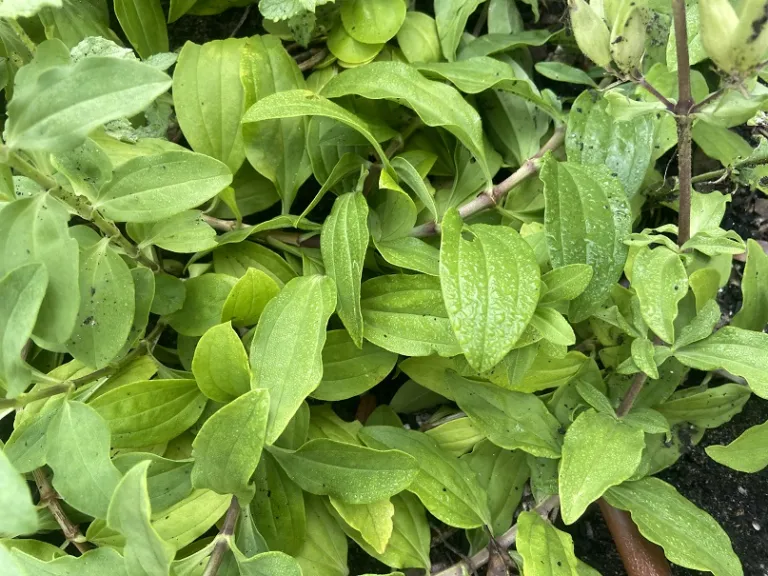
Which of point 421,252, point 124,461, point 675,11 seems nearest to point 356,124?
point 421,252

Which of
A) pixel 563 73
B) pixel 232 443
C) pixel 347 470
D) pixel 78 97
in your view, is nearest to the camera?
pixel 78 97

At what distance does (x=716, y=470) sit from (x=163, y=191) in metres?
1.01

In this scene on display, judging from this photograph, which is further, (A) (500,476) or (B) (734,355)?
(A) (500,476)

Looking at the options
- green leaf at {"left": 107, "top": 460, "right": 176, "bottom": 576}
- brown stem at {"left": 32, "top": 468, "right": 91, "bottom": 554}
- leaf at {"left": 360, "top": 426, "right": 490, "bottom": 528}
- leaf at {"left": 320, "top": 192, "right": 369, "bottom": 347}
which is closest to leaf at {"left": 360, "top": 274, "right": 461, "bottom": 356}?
leaf at {"left": 320, "top": 192, "right": 369, "bottom": 347}

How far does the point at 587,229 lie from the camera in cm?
85

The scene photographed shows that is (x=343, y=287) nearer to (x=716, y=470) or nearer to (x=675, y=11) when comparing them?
(x=675, y=11)

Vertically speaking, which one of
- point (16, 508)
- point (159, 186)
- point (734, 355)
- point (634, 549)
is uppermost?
point (159, 186)

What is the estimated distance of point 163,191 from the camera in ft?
2.66

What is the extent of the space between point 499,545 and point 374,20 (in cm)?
86

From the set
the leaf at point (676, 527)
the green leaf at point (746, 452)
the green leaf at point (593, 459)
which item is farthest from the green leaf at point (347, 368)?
the green leaf at point (746, 452)

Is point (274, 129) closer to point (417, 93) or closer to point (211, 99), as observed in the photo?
point (211, 99)

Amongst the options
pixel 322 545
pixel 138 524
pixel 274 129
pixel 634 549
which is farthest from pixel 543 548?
pixel 274 129

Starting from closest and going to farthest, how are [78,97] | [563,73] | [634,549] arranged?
1. [78,97]
2. [634,549]
3. [563,73]

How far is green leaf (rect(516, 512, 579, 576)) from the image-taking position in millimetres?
826
